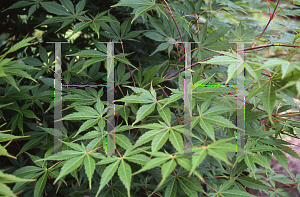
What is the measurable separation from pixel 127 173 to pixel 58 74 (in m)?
0.59

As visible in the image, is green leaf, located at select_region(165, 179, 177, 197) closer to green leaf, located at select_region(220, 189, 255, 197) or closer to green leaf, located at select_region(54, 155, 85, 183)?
green leaf, located at select_region(220, 189, 255, 197)

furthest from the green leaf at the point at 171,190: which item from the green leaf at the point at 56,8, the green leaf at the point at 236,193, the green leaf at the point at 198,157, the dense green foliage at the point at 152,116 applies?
the green leaf at the point at 56,8

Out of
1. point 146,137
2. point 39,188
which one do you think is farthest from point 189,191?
point 39,188

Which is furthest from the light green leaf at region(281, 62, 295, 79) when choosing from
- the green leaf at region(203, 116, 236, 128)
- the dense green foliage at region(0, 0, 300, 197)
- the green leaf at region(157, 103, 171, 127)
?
the green leaf at region(157, 103, 171, 127)

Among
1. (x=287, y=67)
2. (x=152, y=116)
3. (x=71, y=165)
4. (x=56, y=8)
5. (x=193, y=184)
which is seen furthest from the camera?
(x=56, y=8)

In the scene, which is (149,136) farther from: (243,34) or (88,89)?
(243,34)

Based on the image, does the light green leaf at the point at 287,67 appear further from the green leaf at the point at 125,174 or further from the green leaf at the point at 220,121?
the green leaf at the point at 125,174

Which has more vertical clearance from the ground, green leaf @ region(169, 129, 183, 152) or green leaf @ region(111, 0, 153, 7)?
green leaf @ region(111, 0, 153, 7)

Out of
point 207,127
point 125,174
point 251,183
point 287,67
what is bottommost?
point 251,183

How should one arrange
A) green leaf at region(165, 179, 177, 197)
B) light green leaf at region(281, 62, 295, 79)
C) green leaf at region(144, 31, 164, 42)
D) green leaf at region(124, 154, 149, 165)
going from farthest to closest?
green leaf at region(144, 31, 164, 42) → green leaf at region(165, 179, 177, 197) → green leaf at region(124, 154, 149, 165) → light green leaf at region(281, 62, 295, 79)

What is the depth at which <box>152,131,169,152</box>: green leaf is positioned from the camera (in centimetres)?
56

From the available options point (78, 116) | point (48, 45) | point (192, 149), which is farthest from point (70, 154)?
point (48, 45)

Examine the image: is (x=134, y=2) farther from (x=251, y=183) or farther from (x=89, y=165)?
(x=251, y=183)

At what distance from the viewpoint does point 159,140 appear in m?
0.57
